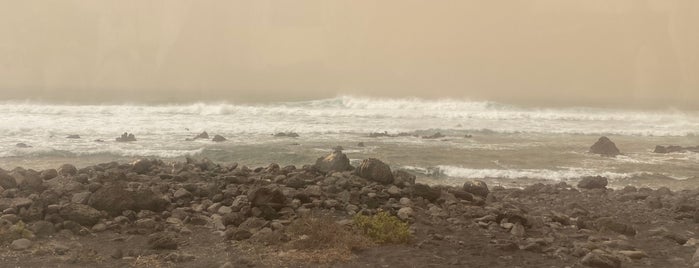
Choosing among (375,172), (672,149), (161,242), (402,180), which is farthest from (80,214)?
(672,149)

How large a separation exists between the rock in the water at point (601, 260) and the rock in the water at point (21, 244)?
6.94 m

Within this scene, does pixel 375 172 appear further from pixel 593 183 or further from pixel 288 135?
pixel 288 135

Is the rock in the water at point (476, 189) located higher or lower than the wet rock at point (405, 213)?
higher

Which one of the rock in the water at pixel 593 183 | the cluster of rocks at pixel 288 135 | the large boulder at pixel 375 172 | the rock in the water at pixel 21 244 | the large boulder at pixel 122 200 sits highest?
the large boulder at pixel 375 172

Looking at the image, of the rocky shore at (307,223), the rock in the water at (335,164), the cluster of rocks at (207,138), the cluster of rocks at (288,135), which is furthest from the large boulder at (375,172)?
the cluster of rocks at (288,135)

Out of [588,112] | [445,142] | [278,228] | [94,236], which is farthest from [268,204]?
[588,112]

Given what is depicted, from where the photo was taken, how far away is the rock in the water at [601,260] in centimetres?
730

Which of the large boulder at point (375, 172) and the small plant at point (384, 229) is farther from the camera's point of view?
the large boulder at point (375, 172)

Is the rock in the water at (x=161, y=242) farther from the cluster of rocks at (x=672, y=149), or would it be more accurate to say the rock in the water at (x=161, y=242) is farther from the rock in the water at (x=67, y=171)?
the cluster of rocks at (x=672, y=149)

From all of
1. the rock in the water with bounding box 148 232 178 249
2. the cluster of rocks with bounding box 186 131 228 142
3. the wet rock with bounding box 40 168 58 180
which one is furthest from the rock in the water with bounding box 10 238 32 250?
the cluster of rocks with bounding box 186 131 228 142

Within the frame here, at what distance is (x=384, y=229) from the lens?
8.09 metres

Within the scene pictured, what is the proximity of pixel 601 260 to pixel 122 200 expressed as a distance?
677 cm

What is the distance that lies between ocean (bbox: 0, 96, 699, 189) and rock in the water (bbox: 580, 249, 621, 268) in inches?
337

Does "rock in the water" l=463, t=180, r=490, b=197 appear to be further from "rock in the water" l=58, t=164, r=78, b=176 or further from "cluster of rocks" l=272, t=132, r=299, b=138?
"cluster of rocks" l=272, t=132, r=299, b=138
